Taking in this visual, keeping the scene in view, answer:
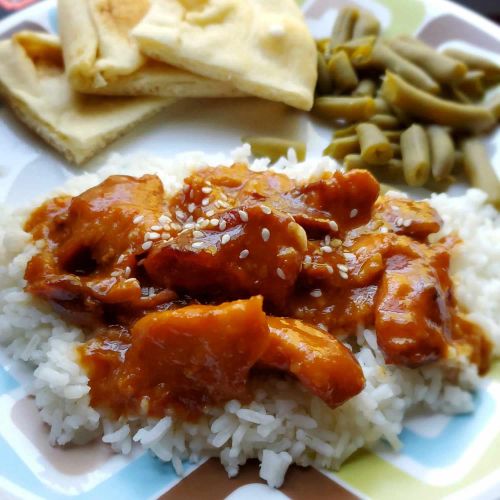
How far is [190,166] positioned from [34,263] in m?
1.09

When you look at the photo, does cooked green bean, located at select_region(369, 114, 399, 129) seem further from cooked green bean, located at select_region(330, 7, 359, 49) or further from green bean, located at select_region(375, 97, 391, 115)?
cooked green bean, located at select_region(330, 7, 359, 49)

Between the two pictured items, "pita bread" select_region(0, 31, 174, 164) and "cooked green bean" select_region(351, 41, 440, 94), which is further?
"cooked green bean" select_region(351, 41, 440, 94)

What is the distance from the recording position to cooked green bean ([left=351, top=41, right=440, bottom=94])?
4.35 m

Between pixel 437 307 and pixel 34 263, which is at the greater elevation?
pixel 437 307

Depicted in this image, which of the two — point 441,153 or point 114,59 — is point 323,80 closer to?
point 441,153

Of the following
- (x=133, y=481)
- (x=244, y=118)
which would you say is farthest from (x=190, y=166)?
(x=133, y=481)

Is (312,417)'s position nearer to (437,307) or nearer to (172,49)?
(437,307)

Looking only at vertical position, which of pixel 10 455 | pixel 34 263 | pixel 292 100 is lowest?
pixel 10 455

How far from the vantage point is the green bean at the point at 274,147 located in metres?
4.12

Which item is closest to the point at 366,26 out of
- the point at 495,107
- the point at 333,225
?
the point at 495,107

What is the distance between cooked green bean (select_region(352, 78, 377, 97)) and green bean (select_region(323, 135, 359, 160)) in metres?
0.43

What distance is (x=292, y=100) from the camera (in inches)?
169

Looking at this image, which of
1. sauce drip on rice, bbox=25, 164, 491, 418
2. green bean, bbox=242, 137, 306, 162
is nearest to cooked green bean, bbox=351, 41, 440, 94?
green bean, bbox=242, 137, 306, 162

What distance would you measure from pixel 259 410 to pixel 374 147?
184 centimetres
